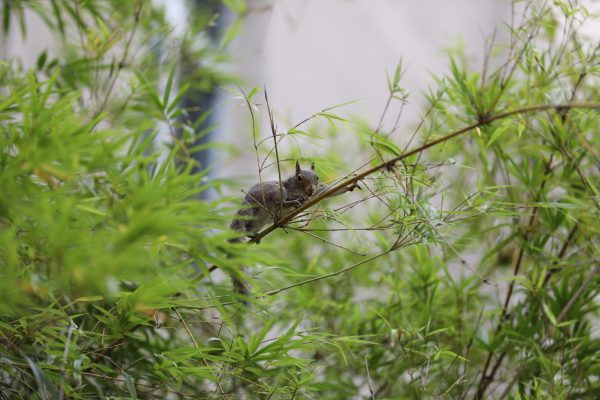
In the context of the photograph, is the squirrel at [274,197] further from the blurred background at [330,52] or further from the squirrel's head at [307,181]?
the blurred background at [330,52]

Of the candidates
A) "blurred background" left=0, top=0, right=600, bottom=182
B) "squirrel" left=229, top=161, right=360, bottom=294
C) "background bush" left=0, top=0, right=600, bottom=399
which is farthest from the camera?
"blurred background" left=0, top=0, right=600, bottom=182

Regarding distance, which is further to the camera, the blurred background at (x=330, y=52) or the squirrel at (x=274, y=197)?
the blurred background at (x=330, y=52)

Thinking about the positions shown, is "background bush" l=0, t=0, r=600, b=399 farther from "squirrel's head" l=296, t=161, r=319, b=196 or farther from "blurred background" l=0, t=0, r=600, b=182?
"blurred background" l=0, t=0, r=600, b=182

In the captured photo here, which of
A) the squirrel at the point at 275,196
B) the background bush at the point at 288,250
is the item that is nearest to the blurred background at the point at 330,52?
the background bush at the point at 288,250

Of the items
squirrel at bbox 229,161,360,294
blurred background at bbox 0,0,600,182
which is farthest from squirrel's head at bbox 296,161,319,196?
blurred background at bbox 0,0,600,182

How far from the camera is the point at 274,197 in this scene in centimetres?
92

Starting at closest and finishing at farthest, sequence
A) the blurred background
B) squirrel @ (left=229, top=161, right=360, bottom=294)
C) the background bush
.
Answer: the background bush → squirrel @ (left=229, top=161, right=360, bottom=294) → the blurred background

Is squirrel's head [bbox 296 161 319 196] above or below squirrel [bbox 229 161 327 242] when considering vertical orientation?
above

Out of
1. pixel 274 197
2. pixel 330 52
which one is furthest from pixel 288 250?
pixel 330 52

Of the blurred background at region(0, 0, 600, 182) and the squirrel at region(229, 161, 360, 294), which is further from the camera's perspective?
the blurred background at region(0, 0, 600, 182)

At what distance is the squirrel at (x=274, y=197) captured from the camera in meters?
0.87

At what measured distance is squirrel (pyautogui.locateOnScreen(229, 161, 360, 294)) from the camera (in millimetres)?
866

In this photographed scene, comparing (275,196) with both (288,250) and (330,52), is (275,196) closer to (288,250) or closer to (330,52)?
(288,250)

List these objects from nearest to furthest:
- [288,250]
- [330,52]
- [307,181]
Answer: [307,181]
[288,250]
[330,52]
